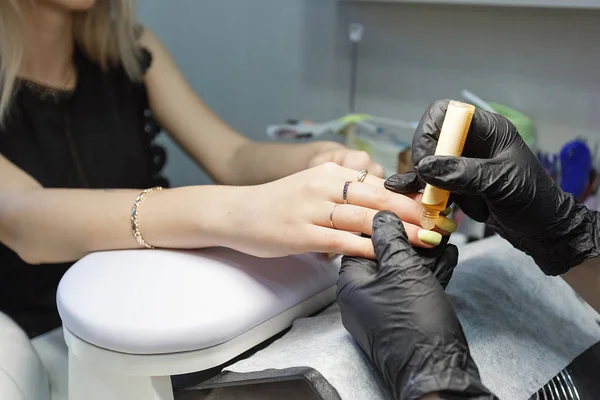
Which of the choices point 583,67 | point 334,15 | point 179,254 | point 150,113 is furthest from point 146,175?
point 583,67

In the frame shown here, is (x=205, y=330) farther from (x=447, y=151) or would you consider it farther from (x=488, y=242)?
(x=488, y=242)

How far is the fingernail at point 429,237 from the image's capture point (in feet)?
1.74

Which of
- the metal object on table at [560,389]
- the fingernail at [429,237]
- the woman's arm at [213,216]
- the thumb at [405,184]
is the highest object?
the thumb at [405,184]

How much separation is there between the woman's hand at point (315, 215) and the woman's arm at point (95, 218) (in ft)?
0.11

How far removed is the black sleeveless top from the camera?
96 cm

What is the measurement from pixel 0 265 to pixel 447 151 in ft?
2.59

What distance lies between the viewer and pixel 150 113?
44.8 inches

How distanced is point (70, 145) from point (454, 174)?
2.45 ft

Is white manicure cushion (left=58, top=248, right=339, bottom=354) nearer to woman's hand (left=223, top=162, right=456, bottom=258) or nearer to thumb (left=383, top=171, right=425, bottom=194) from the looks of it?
woman's hand (left=223, top=162, right=456, bottom=258)

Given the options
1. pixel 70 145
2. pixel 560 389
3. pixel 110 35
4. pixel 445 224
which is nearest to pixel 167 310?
pixel 445 224

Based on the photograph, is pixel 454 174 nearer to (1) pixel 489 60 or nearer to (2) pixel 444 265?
(2) pixel 444 265

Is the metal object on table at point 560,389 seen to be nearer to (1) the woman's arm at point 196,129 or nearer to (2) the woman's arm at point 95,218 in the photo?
(2) the woman's arm at point 95,218

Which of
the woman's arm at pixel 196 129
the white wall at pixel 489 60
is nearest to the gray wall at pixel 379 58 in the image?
the white wall at pixel 489 60

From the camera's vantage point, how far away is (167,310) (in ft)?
1.86
